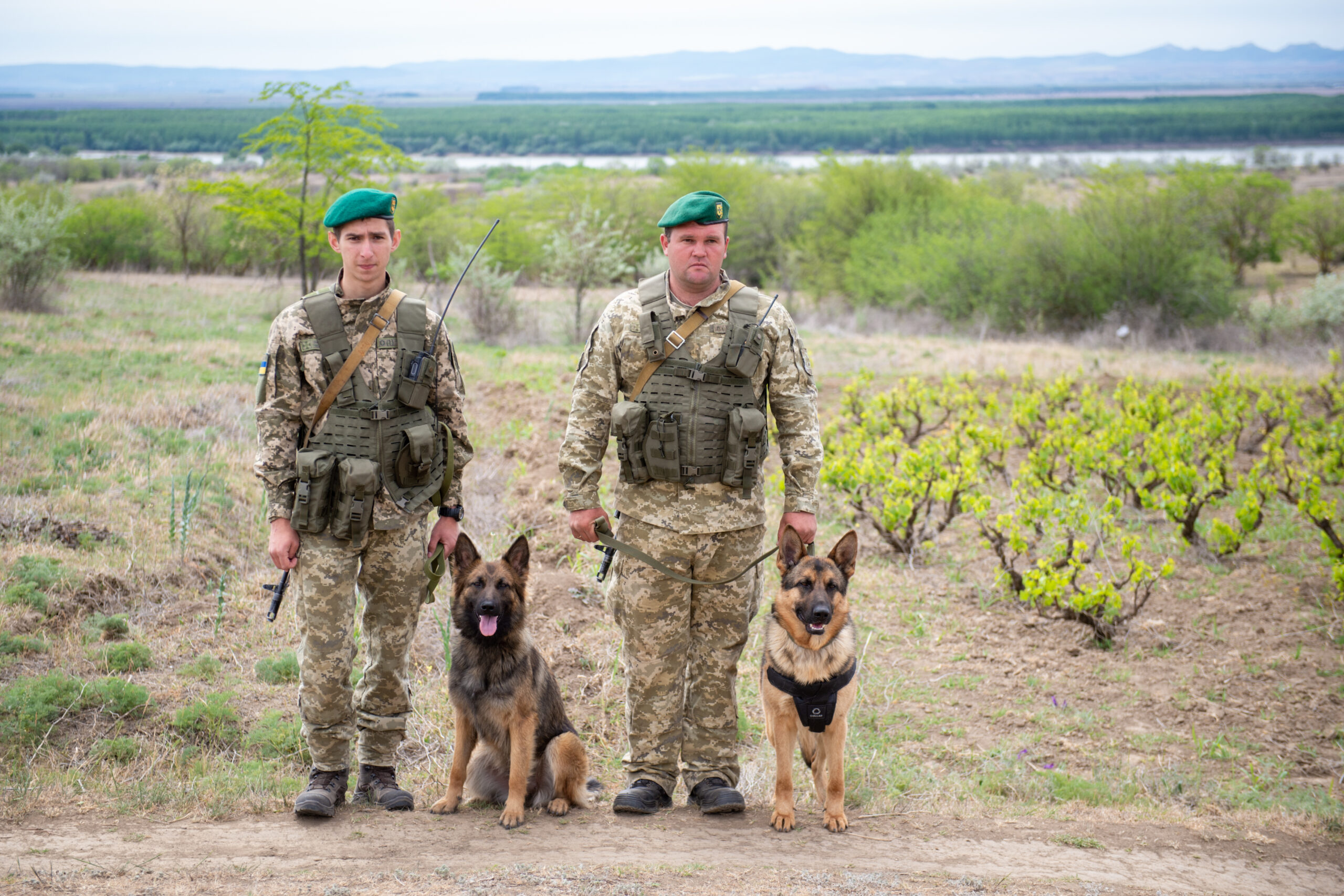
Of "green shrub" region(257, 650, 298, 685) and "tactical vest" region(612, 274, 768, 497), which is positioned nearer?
"tactical vest" region(612, 274, 768, 497)

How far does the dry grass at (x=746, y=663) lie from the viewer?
4668mm

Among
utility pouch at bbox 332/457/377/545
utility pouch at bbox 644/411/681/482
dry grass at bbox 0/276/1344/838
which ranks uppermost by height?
utility pouch at bbox 644/411/681/482

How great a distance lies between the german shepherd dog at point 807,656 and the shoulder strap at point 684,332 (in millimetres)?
856

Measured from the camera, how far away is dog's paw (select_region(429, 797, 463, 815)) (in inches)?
159

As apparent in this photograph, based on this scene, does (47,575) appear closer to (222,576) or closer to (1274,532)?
(222,576)

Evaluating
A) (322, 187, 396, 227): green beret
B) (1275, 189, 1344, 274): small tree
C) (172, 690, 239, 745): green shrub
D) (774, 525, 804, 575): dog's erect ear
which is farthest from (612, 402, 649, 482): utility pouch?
(1275, 189, 1344, 274): small tree

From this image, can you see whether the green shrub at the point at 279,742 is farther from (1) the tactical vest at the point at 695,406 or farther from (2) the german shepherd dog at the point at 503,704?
(1) the tactical vest at the point at 695,406

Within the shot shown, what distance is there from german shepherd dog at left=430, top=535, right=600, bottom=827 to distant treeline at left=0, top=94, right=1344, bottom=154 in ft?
337

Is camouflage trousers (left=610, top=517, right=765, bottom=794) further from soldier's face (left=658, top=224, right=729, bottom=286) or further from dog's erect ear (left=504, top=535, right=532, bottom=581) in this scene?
soldier's face (left=658, top=224, right=729, bottom=286)

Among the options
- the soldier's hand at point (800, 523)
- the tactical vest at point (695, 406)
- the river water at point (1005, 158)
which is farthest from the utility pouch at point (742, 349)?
the river water at point (1005, 158)

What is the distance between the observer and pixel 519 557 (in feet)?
13.1

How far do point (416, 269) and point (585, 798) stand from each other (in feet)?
82.0

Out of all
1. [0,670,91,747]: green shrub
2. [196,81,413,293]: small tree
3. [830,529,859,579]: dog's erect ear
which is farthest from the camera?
[196,81,413,293]: small tree

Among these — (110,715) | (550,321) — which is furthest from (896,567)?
(550,321)
